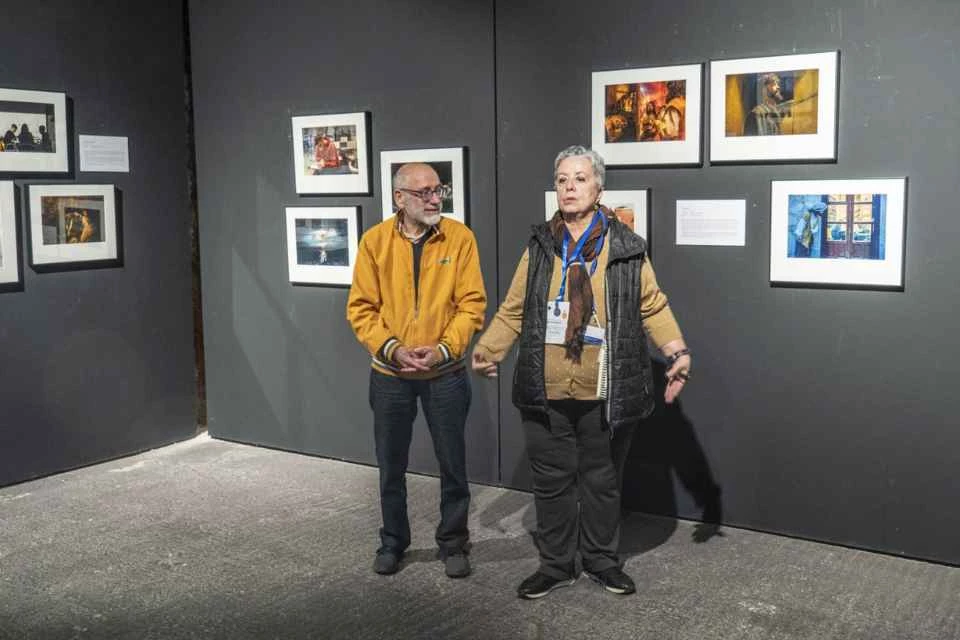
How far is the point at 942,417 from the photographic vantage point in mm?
4059

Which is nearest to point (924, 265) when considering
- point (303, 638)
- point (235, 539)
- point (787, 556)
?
point (787, 556)

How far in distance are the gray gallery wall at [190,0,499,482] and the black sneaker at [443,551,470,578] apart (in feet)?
3.86

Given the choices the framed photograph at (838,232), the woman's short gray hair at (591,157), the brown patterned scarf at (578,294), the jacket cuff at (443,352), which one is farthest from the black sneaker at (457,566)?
the framed photograph at (838,232)

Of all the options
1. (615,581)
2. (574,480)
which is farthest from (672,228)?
(615,581)

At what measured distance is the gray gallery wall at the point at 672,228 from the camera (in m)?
4.04

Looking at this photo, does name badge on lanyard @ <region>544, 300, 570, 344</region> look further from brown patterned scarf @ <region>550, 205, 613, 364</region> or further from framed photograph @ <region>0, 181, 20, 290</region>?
framed photograph @ <region>0, 181, 20, 290</region>

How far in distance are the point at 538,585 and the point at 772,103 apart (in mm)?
2208

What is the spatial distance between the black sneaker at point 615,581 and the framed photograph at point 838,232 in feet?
4.73

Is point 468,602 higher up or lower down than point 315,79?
lower down

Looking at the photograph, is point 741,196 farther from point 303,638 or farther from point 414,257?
point 303,638

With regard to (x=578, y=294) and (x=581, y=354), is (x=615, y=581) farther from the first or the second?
(x=578, y=294)

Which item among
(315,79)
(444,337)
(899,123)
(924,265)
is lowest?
(444,337)

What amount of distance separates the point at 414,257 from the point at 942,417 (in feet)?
7.29

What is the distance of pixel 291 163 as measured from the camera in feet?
18.8
